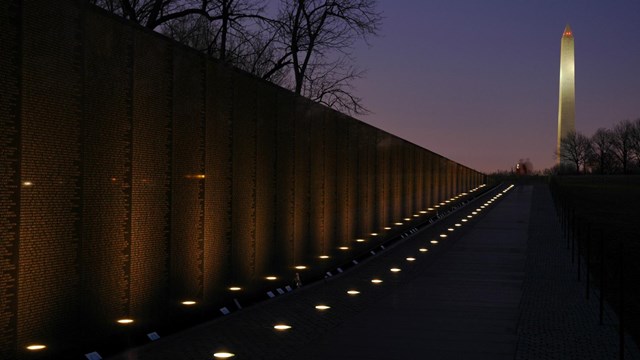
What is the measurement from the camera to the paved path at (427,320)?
10.1 m

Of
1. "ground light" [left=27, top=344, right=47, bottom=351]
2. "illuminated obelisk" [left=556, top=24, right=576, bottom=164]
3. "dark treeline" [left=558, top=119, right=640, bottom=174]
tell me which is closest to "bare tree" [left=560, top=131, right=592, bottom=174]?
"dark treeline" [left=558, top=119, right=640, bottom=174]

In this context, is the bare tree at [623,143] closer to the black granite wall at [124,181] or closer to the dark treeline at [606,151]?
the dark treeline at [606,151]

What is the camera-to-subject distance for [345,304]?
14016mm

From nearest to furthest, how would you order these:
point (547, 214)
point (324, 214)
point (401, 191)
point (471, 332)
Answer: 1. point (471, 332)
2. point (324, 214)
3. point (401, 191)
4. point (547, 214)

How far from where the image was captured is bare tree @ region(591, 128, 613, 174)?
171 meters

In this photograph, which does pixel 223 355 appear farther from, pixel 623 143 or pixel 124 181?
pixel 623 143

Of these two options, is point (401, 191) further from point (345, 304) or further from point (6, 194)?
point (6, 194)

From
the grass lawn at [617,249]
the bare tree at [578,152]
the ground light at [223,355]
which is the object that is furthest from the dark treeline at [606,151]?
the ground light at [223,355]

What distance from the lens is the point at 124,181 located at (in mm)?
10086

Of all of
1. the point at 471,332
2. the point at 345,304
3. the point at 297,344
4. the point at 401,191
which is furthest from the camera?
the point at 401,191

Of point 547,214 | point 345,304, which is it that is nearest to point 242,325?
point 345,304

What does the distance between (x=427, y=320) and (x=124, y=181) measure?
16.6ft

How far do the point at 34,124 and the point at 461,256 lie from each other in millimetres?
15885

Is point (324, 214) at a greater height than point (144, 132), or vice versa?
point (144, 132)
